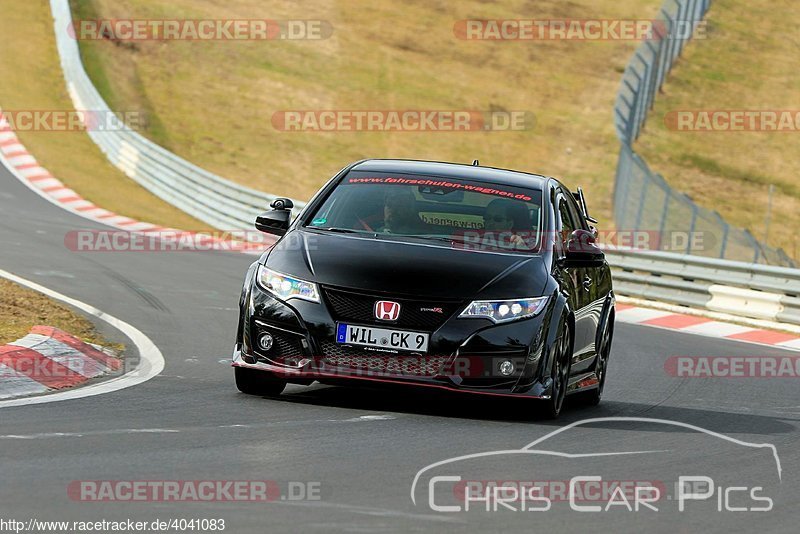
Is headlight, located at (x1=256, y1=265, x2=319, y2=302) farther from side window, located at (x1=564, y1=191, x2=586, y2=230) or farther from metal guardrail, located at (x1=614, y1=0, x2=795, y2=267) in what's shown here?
metal guardrail, located at (x1=614, y1=0, x2=795, y2=267)

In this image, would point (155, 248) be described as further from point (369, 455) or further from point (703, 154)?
point (703, 154)

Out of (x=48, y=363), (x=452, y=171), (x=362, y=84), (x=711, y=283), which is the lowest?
(x=711, y=283)

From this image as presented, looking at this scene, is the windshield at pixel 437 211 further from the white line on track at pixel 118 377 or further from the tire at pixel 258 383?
the white line on track at pixel 118 377

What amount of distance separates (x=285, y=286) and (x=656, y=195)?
14.3 meters

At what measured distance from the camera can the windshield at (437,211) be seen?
9703 millimetres

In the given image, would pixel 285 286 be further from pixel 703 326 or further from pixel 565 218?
pixel 703 326

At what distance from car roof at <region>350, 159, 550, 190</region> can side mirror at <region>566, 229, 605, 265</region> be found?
0.60 meters

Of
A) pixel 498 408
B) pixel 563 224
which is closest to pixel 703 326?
pixel 563 224

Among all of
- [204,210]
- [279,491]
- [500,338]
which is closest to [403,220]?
[500,338]

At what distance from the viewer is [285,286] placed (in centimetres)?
897

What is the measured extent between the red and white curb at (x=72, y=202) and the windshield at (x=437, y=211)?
13045 mm

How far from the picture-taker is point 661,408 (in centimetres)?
1059
